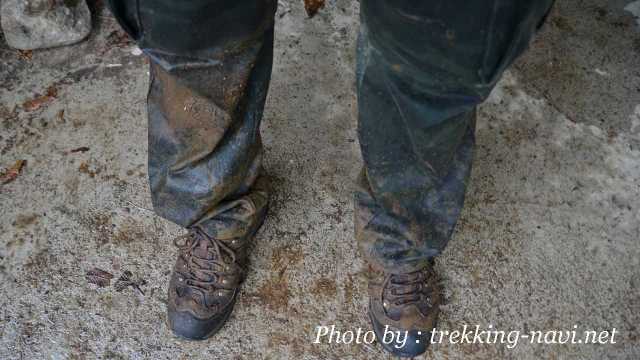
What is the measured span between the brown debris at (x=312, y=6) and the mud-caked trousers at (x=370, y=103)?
75 cm

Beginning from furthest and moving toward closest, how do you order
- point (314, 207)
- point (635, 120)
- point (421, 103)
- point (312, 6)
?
point (312, 6)
point (635, 120)
point (314, 207)
point (421, 103)

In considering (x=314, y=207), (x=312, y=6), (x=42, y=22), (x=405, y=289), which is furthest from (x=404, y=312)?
(x=42, y=22)

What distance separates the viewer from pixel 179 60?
107cm

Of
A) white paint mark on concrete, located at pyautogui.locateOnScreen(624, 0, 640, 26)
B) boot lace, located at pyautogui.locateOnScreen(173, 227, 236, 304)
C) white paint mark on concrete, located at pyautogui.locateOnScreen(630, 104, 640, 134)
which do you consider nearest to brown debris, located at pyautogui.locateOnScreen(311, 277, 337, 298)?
boot lace, located at pyautogui.locateOnScreen(173, 227, 236, 304)

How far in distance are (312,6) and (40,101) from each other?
875 millimetres

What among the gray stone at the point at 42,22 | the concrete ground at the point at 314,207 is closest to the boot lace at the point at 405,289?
A: the concrete ground at the point at 314,207

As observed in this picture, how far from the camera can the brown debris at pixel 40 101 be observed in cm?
176

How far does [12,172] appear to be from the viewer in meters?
1.65

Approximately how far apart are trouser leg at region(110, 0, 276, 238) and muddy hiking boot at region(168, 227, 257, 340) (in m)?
0.05

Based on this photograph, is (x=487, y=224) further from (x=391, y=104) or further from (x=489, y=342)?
(x=391, y=104)

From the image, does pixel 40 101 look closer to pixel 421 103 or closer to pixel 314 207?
pixel 314 207

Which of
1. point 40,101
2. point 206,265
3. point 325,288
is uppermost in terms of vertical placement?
point 40,101

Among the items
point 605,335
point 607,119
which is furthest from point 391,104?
point 607,119

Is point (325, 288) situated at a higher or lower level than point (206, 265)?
lower
